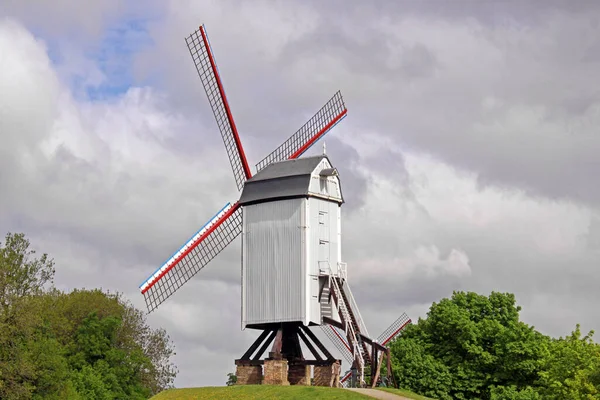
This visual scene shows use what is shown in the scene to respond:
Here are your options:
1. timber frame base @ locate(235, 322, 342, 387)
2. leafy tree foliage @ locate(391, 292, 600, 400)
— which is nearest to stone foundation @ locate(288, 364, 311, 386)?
timber frame base @ locate(235, 322, 342, 387)

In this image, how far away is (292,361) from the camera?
58.5 meters

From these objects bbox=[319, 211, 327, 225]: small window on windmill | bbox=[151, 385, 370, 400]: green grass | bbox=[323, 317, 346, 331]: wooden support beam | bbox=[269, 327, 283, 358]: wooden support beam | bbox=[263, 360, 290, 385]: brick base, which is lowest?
bbox=[151, 385, 370, 400]: green grass

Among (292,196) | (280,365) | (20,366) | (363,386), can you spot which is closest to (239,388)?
(280,365)

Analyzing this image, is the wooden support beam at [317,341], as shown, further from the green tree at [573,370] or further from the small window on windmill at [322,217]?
the green tree at [573,370]

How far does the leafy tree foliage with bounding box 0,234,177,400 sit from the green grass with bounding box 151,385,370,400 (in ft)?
43.2

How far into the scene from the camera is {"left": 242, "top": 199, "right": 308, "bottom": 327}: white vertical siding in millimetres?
56969

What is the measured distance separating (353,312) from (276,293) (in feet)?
14.7

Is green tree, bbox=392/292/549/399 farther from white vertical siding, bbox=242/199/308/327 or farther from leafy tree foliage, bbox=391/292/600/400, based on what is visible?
white vertical siding, bbox=242/199/308/327

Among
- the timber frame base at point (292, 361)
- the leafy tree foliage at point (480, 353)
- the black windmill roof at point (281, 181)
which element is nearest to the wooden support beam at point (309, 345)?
the timber frame base at point (292, 361)

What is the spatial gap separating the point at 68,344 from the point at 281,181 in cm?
3695

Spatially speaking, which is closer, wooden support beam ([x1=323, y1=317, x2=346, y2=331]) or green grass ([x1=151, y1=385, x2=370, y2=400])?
green grass ([x1=151, y1=385, x2=370, y2=400])

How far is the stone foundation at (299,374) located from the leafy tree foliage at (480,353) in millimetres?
13464

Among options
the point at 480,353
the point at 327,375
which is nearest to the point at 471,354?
the point at 480,353

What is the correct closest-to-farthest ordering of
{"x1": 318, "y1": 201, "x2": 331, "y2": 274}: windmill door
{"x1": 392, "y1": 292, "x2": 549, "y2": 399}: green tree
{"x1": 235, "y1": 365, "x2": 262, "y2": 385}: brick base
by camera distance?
{"x1": 318, "y1": 201, "x2": 331, "y2": 274}: windmill door → {"x1": 235, "y1": 365, "x2": 262, "y2": 385}: brick base → {"x1": 392, "y1": 292, "x2": 549, "y2": 399}: green tree
